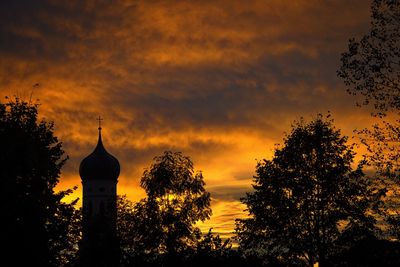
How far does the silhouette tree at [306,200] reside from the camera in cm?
4312

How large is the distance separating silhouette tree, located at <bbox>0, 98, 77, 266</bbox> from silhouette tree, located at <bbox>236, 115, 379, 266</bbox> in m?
15.2

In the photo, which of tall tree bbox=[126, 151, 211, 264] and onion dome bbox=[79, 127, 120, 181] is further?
onion dome bbox=[79, 127, 120, 181]

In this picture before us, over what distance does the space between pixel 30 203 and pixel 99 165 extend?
77.5m

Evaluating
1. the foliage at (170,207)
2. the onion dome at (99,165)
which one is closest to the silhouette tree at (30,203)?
the foliage at (170,207)

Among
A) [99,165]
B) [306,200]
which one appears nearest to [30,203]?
[306,200]

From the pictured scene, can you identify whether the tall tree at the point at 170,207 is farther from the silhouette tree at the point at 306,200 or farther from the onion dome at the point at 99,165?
the onion dome at the point at 99,165

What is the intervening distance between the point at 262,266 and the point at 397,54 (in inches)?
429

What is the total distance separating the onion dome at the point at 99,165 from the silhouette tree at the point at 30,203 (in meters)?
68.1

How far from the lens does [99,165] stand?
10719cm

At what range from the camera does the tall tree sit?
51.9 meters

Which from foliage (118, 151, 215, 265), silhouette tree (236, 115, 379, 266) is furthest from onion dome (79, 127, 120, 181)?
silhouette tree (236, 115, 379, 266)

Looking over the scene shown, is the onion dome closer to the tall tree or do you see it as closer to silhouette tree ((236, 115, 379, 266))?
the tall tree

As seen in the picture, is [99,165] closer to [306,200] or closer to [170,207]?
[170,207]

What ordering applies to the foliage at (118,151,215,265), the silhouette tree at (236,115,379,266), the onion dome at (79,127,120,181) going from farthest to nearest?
the onion dome at (79,127,120,181)
the foliage at (118,151,215,265)
the silhouette tree at (236,115,379,266)
